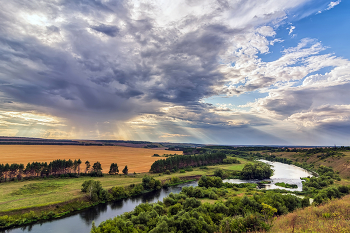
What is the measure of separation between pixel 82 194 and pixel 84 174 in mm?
32866

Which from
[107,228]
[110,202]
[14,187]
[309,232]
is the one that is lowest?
[110,202]

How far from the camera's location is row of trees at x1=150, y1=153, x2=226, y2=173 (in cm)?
10731

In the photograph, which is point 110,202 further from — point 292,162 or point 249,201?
point 292,162

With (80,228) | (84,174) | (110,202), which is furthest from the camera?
(84,174)

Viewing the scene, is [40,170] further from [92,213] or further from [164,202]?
[164,202]

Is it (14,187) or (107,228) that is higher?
(107,228)

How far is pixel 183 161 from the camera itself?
427 ft

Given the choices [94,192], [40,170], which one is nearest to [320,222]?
[94,192]

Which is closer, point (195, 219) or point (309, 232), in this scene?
point (309, 232)

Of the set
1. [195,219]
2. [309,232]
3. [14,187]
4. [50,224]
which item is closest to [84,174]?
[14,187]

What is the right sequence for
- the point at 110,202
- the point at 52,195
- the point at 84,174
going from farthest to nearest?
the point at 84,174, the point at 110,202, the point at 52,195

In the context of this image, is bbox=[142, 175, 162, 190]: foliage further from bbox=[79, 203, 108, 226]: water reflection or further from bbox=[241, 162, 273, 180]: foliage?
bbox=[241, 162, 273, 180]: foliage

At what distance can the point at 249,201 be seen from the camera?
3759 centimetres

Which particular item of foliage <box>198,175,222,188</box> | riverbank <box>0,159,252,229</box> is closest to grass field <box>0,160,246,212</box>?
riverbank <box>0,159,252,229</box>
